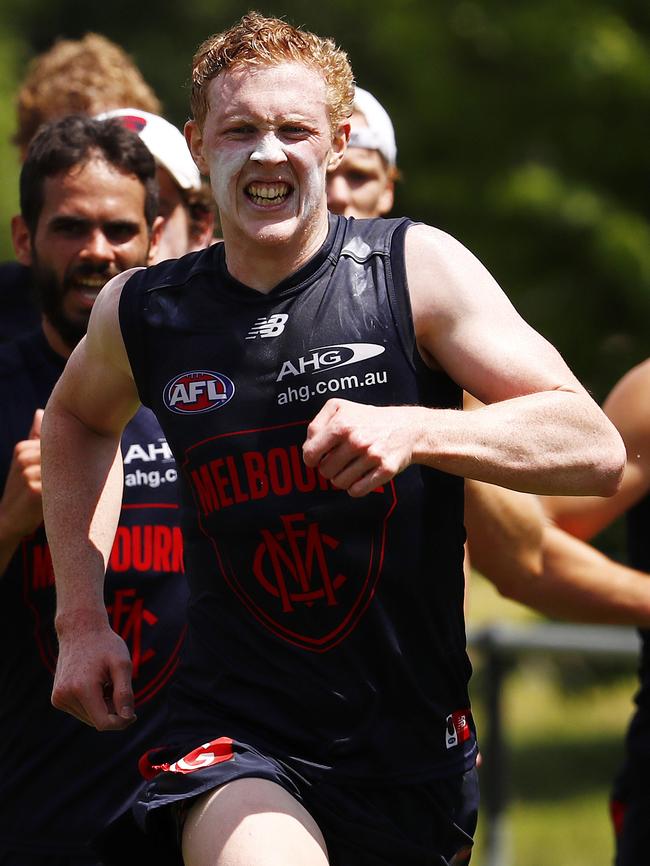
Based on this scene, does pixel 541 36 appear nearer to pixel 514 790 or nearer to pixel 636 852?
pixel 514 790

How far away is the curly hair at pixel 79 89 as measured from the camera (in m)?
6.00

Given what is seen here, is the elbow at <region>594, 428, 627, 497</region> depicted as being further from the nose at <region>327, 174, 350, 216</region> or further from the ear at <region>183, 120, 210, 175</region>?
the nose at <region>327, 174, 350, 216</region>

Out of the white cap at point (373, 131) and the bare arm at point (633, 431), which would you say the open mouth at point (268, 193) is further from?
the white cap at point (373, 131)

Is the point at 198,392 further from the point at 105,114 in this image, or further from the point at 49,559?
the point at 105,114

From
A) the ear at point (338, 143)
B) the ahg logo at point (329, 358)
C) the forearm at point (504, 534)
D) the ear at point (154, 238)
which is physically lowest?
the forearm at point (504, 534)

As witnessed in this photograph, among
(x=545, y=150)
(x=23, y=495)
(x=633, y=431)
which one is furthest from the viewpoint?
(x=545, y=150)

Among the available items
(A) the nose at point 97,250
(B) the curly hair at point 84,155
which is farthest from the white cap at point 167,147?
(A) the nose at point 97,250

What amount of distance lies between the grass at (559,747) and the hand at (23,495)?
5.15 meters

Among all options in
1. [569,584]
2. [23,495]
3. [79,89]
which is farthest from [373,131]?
[23,495]

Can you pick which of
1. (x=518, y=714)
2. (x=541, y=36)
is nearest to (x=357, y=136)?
(x=541, y=36)

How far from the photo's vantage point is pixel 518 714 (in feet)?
47.9

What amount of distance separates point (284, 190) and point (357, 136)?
186 cm

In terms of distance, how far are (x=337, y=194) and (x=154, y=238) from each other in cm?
83

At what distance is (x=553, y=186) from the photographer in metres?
11.2
